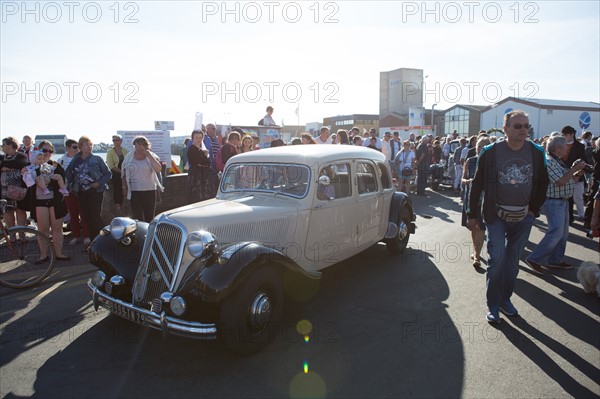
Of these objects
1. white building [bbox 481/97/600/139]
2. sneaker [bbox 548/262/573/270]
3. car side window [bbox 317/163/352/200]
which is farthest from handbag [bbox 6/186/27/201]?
white building [bbox 481/97/600/139]

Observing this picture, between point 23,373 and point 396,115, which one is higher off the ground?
point 396,115

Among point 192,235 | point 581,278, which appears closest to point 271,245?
point 192,235

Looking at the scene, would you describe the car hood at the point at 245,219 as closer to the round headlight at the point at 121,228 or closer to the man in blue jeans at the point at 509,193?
the round headlight at the point at 121,228

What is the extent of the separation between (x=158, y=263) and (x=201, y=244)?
541mm

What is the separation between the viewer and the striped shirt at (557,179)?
5062 mm

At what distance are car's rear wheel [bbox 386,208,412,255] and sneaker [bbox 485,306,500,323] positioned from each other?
2152mm

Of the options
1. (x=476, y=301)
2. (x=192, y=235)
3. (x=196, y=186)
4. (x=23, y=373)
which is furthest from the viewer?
(x=196, y=186)

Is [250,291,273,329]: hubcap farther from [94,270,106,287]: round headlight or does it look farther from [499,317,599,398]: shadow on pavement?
[499,317,599,398]: shadow on pavement

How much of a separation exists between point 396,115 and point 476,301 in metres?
50.8

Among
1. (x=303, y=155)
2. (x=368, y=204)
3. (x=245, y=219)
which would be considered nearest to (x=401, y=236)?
(x=368, y=204)

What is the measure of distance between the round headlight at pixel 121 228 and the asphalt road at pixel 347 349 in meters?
0.90

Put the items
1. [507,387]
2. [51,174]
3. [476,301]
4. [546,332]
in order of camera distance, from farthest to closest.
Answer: [51,174]
[476,301]
[546,332]
[507,387]

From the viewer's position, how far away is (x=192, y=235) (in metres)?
3.30

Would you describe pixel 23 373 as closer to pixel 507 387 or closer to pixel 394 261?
pixel 507 387
